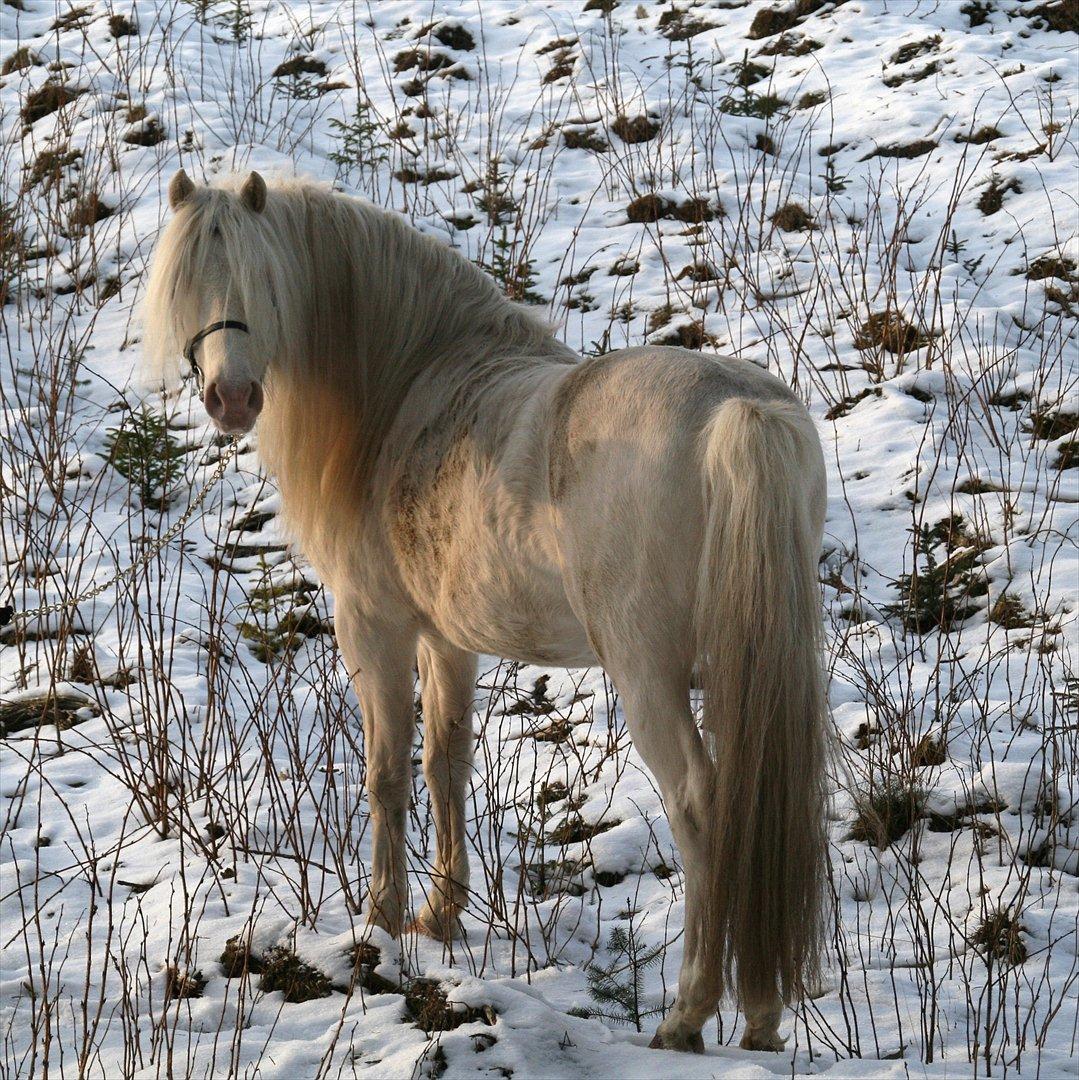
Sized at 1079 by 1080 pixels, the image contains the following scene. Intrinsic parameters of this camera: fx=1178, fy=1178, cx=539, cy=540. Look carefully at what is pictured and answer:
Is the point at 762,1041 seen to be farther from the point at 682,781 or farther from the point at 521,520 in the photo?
the point at 521,520

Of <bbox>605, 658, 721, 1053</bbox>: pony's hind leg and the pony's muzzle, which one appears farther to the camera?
the pony's muzzle

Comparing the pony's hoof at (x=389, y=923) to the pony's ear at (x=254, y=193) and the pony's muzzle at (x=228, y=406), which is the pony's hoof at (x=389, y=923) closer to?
the pony's muzzle at (x=228, y=406)

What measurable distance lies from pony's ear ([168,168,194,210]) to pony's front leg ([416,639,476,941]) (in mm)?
1459

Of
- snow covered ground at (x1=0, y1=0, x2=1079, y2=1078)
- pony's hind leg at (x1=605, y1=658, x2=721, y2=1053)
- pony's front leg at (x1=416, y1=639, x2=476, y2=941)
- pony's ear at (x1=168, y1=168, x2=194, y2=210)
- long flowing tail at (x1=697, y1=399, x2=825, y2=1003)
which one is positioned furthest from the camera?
pony's front leg at (x1=416, y1=639, x2=476, y2=941)

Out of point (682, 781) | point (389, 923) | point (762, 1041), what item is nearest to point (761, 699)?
point (682, 781)

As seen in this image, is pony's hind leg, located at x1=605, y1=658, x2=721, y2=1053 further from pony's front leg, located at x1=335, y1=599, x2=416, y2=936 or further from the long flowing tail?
pony's front leg, located at x1=335, y1=599, x2=416, y2=936

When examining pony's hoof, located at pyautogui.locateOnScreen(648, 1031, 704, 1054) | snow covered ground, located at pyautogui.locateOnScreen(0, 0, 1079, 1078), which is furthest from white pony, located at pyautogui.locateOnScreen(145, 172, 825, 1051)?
snow covered ground, located at pyautogui.locateOnScreen(0, 0, 1079, 1078)

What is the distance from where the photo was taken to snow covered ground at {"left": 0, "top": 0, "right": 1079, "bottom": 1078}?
2.86 m

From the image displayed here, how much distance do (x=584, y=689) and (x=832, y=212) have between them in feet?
14.6

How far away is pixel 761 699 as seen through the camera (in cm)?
238

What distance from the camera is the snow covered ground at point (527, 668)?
9.39ft

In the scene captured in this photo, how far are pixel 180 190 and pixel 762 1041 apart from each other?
2533 mm

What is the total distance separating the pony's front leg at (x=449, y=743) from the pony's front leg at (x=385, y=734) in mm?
147

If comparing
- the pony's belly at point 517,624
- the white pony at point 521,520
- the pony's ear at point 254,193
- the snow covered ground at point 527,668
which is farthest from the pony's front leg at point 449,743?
the pony's ear at point 254,193
